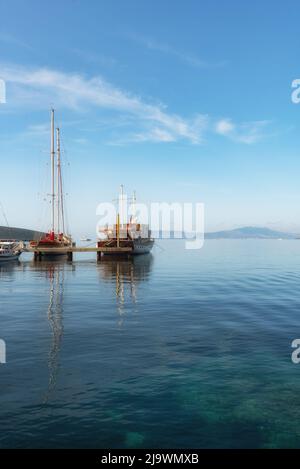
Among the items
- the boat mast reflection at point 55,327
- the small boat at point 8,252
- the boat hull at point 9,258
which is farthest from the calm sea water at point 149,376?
the small boat at point 8,252

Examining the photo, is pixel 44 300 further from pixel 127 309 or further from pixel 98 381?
pixel 98 381

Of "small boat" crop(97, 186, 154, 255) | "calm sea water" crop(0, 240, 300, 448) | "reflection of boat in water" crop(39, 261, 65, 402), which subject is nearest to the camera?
"calm sea water" crop(0, 240, 300, 448)

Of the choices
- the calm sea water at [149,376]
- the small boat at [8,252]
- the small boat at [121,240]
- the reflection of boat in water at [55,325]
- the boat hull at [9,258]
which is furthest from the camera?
the small boat at [121,240]

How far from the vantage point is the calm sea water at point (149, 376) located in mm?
10125

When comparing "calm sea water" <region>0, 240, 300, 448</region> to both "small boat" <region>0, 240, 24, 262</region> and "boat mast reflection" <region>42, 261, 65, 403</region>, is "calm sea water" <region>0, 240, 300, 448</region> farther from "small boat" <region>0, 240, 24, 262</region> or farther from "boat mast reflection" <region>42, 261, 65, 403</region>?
"small boat" <region>0, 240, 24, 262</region>

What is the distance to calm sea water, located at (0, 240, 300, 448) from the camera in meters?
10.1

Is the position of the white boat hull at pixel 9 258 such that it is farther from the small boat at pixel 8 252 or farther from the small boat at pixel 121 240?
the small boat at pixel 121 240

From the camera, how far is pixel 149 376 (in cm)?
1424

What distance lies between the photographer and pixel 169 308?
28281mm

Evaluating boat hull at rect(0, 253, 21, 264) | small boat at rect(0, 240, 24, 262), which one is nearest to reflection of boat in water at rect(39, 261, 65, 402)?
boat hull at rect(0, 253, 21, 264)

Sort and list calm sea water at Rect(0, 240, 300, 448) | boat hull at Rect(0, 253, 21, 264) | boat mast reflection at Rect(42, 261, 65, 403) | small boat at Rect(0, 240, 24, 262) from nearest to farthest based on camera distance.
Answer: calm sea water at Rect(0, 240, 300, 448)
boat mast reflection at Rect(42, 261, 65, 403)
boat hull at Rect(0, 253, 21, 264)
small boat at Rect(0, 240, 24, 262)

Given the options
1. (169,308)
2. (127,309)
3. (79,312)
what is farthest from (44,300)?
(169,308)

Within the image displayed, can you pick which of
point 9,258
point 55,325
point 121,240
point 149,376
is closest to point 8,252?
point 9,258
